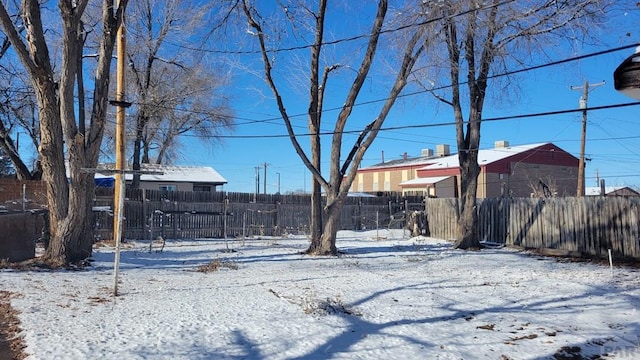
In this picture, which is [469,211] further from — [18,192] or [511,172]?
[511,172]

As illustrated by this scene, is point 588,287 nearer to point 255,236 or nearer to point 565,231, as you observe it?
point 565,231

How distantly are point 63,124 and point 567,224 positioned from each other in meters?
14.0

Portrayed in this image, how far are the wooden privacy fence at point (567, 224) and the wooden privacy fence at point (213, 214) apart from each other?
20.7 ft

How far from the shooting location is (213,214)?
22.5 metres

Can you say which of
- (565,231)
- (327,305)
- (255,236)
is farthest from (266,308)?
(255,236)

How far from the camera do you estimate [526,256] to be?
1570 centimetres

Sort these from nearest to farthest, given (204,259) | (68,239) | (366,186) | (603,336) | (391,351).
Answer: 1. (391,351)
2. (603,336)
3. (68,239)
4. (204,259)
5. (366,186)

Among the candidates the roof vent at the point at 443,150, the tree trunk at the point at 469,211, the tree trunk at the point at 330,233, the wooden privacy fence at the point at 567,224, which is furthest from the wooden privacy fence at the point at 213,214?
the roof vent at the point at 443,150

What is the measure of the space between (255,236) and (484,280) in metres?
14.5

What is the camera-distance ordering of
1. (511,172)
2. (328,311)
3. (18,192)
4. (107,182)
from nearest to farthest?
(328,311) → (18,192) → (107,182) → (511,172)

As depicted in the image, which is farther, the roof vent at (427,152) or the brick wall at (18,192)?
the roof vent at (427,152)

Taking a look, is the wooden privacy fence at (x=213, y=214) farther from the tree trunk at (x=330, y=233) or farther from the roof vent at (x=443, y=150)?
the roof vent at (x=443, y=150)

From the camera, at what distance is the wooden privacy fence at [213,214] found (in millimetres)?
20766

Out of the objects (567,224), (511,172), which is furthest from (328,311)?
(511,172)
